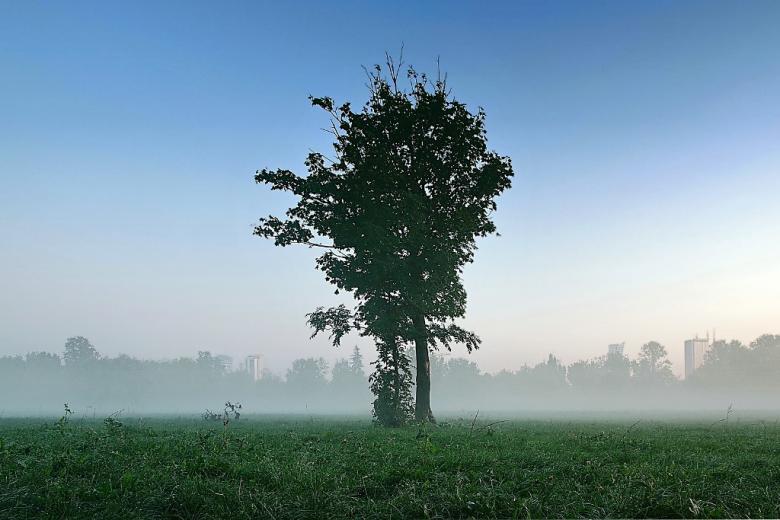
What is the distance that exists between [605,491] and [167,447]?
28.7 feet

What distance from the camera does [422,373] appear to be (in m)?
27.1

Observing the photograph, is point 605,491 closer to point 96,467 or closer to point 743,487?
point 743,487

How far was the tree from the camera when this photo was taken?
24.0 metres

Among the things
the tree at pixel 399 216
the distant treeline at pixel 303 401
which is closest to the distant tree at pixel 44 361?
the distant treeline at pixel 303 401

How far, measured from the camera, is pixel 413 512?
647 cm

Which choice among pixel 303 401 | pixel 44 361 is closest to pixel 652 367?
pixel 303 401

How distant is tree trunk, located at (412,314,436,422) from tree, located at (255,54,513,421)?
2.5 inches

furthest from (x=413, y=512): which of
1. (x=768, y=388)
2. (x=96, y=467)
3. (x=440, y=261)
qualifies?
(x=768, y=388)

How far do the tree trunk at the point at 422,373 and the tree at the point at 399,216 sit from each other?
0.21ft

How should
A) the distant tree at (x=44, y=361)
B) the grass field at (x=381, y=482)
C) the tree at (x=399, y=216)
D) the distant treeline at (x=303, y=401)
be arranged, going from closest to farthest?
the grass field at (x=381, y=482), the tree at (x=399, y=216), the distant treeline at (x=303, y=401), the distant tree at (x=44, y=361)

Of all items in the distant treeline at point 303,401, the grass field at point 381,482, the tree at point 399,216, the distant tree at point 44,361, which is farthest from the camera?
the distant tree at point 44,361

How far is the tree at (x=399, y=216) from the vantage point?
2403 cm

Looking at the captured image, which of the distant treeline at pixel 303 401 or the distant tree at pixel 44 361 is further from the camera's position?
the distant tree at pixel 44 361

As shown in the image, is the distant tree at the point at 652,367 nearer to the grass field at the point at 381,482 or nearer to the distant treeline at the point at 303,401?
the distant treeline at the point at 303,401
